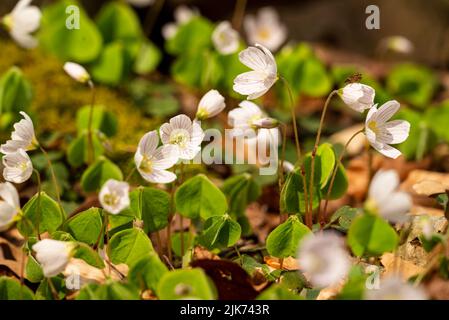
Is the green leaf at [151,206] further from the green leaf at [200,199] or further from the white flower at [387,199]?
the white flower at [387,199]

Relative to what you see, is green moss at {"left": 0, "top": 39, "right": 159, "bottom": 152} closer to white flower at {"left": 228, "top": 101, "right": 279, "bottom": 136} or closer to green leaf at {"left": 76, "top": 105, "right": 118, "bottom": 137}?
green leaf at {"left": 76, "top": 105, "right": 118, "bottom": 137}

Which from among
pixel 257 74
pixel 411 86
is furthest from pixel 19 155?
pixel 411 86

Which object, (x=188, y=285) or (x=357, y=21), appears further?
(x=357, y=21)

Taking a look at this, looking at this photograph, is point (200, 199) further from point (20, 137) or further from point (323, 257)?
point (323, 257)

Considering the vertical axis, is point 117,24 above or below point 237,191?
above

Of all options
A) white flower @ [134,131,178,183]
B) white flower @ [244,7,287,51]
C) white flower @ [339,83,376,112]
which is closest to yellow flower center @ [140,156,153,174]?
white flower @ [134,131,178,183]
